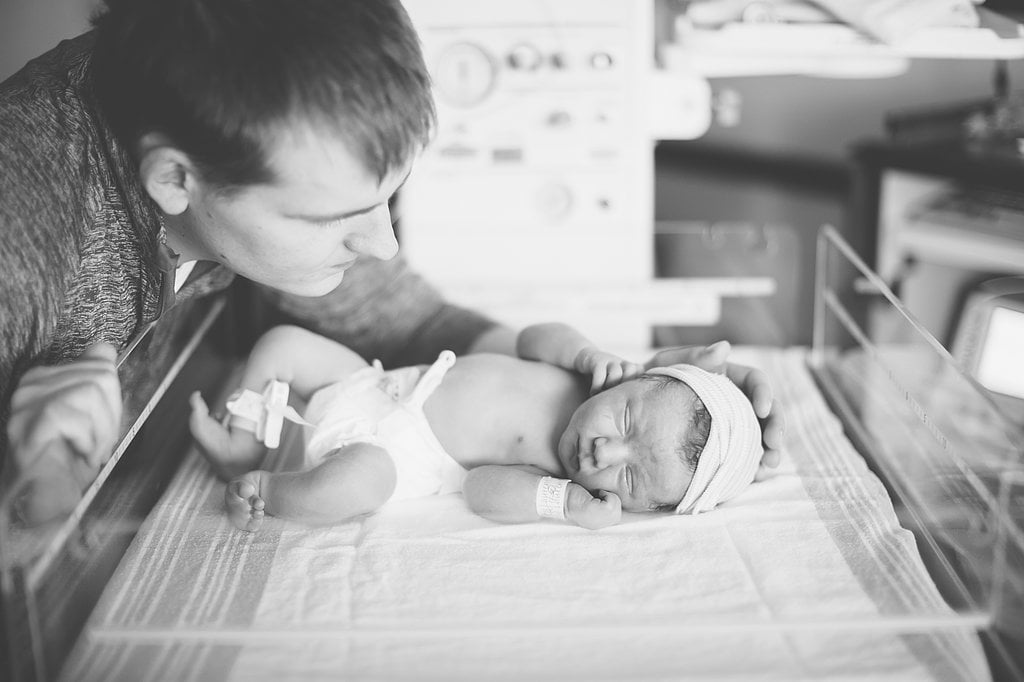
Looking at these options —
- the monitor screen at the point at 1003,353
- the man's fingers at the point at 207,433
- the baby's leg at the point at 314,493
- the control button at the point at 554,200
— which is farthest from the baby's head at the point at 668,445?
the monitor screen at the point at 1003,353

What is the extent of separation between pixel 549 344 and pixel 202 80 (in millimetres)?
718

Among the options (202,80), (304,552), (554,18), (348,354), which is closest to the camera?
(202,80)

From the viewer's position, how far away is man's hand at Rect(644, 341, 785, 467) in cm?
142

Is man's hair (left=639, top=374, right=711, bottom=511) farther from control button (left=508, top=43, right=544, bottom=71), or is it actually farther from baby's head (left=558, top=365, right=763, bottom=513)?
control button (left=508, top=43, right=544, bottom=71)

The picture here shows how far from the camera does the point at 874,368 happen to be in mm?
2020

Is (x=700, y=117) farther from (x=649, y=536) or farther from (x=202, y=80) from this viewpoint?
(x=202, y=80)

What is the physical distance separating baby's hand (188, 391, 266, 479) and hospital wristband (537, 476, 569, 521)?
16.6 inches

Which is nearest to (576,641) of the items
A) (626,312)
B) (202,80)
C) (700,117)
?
(202,80)

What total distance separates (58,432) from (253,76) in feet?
1.29

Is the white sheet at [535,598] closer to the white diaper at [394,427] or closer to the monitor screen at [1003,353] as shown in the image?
the white diaper at [394,427]

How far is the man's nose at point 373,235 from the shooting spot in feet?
4.02

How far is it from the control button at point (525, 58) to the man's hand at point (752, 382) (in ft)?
2.24

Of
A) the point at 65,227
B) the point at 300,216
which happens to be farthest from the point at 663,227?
the point at 65,227

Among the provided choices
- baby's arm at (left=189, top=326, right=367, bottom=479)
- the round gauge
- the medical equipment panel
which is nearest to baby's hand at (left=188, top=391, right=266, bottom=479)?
baby's arm at (left=189, top=326, right=367, bottom=479)
